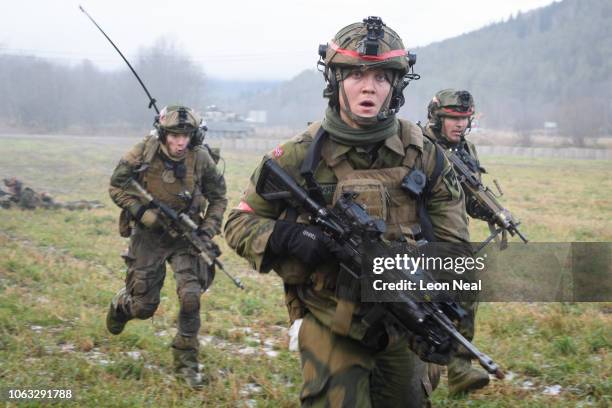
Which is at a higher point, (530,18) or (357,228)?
(530,18)

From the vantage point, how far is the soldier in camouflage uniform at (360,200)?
10.6ft

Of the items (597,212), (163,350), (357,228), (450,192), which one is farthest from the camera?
(597,212)

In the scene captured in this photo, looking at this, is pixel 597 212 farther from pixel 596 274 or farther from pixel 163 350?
pixel 163 350

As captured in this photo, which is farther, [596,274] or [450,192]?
[596,274]

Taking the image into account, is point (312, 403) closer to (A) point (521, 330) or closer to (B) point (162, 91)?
(A) point (521, 330)

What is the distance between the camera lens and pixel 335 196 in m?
3.34

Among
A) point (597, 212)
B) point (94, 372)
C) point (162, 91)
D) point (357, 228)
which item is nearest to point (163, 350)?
point (94, 372)

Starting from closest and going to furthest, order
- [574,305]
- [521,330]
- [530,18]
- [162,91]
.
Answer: [521,330] < [574,305] < [162,91] < [530,18]

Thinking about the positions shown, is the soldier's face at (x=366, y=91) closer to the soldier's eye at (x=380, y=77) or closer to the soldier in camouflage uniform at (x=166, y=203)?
the soldier's eye at (x=380, y=77)

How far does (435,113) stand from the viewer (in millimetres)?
6332

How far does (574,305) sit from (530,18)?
16312 cm

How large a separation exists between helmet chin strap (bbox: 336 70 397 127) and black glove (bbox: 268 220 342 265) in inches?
23.0

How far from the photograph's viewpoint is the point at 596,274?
639 cm

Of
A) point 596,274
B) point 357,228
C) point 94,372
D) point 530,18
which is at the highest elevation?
point 530,18
